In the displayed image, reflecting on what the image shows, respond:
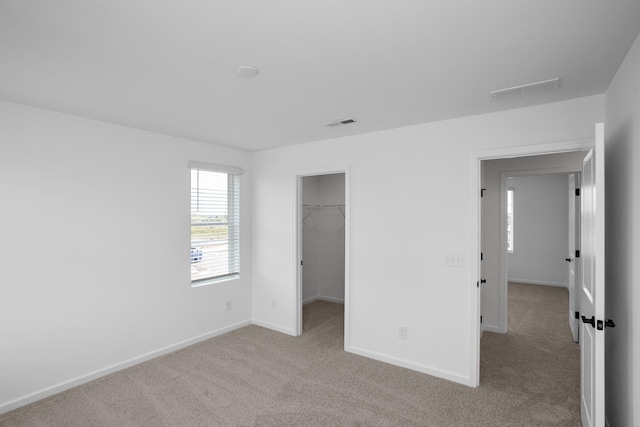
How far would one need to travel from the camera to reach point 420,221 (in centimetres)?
327

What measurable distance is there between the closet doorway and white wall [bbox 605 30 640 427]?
390 centimetres

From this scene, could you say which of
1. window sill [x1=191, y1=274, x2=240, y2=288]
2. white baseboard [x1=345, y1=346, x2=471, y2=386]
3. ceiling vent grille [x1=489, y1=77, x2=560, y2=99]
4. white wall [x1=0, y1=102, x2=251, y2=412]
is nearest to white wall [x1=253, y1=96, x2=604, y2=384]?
white baseboard [x1=345, y1=346, x2=471, y2=386]

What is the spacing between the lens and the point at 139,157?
11.4 ft

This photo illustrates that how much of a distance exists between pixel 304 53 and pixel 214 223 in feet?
9.65

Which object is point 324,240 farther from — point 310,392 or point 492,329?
point 310,392

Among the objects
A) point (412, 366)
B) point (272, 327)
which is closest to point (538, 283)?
point (412, 366)

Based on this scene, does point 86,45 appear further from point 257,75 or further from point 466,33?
point 466,33

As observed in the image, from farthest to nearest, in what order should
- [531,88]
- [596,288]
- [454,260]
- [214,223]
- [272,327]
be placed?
[272,327], [214,223], [454,260], [531,88], [596,288]

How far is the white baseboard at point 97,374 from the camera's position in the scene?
267 cm

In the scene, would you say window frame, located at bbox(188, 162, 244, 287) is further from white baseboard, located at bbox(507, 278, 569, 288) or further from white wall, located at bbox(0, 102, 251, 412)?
white baseboard, located at bbox(507, 278, 569, 288)

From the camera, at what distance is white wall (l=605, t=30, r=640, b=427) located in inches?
65.8

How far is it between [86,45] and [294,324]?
3.53 metres

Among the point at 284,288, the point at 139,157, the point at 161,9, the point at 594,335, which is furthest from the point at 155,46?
the point at 284,288

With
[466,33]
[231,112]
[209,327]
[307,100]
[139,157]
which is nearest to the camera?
[466,33]
